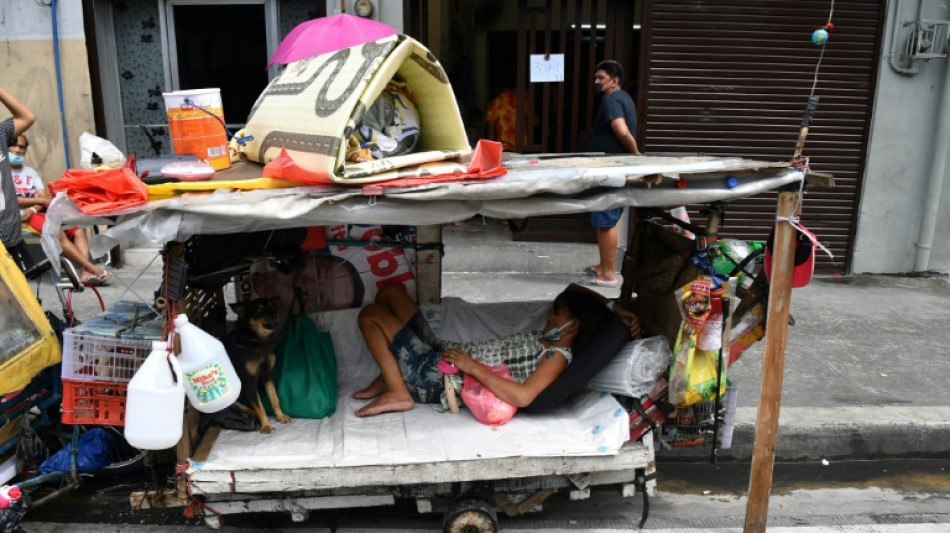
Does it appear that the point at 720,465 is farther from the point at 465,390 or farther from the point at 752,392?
the point at 465,390

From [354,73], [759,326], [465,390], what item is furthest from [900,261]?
[354,73]

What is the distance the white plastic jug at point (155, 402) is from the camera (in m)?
2.70

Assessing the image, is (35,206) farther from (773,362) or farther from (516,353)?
(773,362)

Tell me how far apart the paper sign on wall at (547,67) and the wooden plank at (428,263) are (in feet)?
11.5

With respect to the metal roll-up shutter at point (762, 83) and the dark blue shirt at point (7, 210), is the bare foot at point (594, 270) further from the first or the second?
the dark blue shirt at point (7, 210)

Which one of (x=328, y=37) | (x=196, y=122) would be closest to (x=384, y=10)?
(x=328, y=37)

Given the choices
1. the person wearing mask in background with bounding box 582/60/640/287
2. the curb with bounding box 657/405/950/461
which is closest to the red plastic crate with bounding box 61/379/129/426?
the curb with bounding box 657/405/950/461

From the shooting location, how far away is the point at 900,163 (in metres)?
7.30

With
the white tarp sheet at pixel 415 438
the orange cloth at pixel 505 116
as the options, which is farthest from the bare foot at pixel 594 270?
the white tarp sheet at pixel 415 438

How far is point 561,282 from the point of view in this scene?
6.81m

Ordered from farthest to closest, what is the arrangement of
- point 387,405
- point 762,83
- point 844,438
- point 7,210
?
point 762,83 → point 844,438 → point 7,210 → point 387,405

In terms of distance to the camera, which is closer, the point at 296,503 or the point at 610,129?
the point at 296,503

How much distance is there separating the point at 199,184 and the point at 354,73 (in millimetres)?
796

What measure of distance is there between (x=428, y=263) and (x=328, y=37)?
1735mm
